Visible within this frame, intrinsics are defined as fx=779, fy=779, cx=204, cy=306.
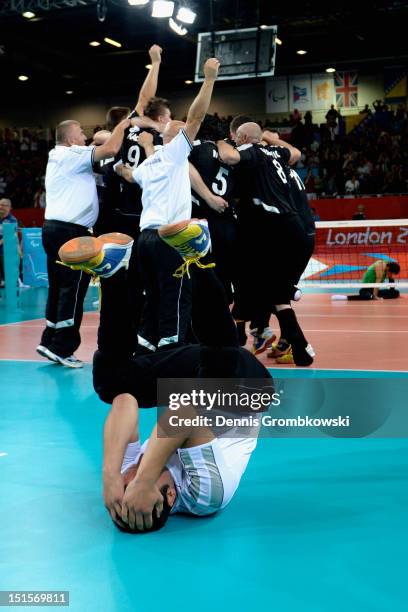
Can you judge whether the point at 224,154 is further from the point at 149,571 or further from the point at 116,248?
the point at 149,571

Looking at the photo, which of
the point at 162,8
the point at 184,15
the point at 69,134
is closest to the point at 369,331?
the point at 69,134

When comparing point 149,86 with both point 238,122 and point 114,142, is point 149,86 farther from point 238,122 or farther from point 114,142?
point 238,122

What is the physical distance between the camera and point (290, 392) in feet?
18.7

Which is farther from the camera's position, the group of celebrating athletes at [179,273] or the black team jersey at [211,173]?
the black team jersey at [211,173]

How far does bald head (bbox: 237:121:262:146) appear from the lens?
22.9 ft

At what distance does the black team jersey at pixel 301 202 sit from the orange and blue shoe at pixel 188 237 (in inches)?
147

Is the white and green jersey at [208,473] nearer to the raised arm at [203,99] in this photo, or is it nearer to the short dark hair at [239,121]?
the raised arm at [203,99]

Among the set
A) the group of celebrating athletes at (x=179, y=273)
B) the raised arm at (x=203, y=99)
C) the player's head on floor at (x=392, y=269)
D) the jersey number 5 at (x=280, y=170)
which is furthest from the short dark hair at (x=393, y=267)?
the raised arm at (x=203, y=99)

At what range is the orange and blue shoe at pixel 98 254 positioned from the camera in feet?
10.3

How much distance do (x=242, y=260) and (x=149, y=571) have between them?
15.2 ft

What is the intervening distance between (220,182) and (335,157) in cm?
2001

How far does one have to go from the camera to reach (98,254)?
3152 millimetres

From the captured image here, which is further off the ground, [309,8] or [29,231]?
[309,8]

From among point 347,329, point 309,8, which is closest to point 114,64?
point 309,8
